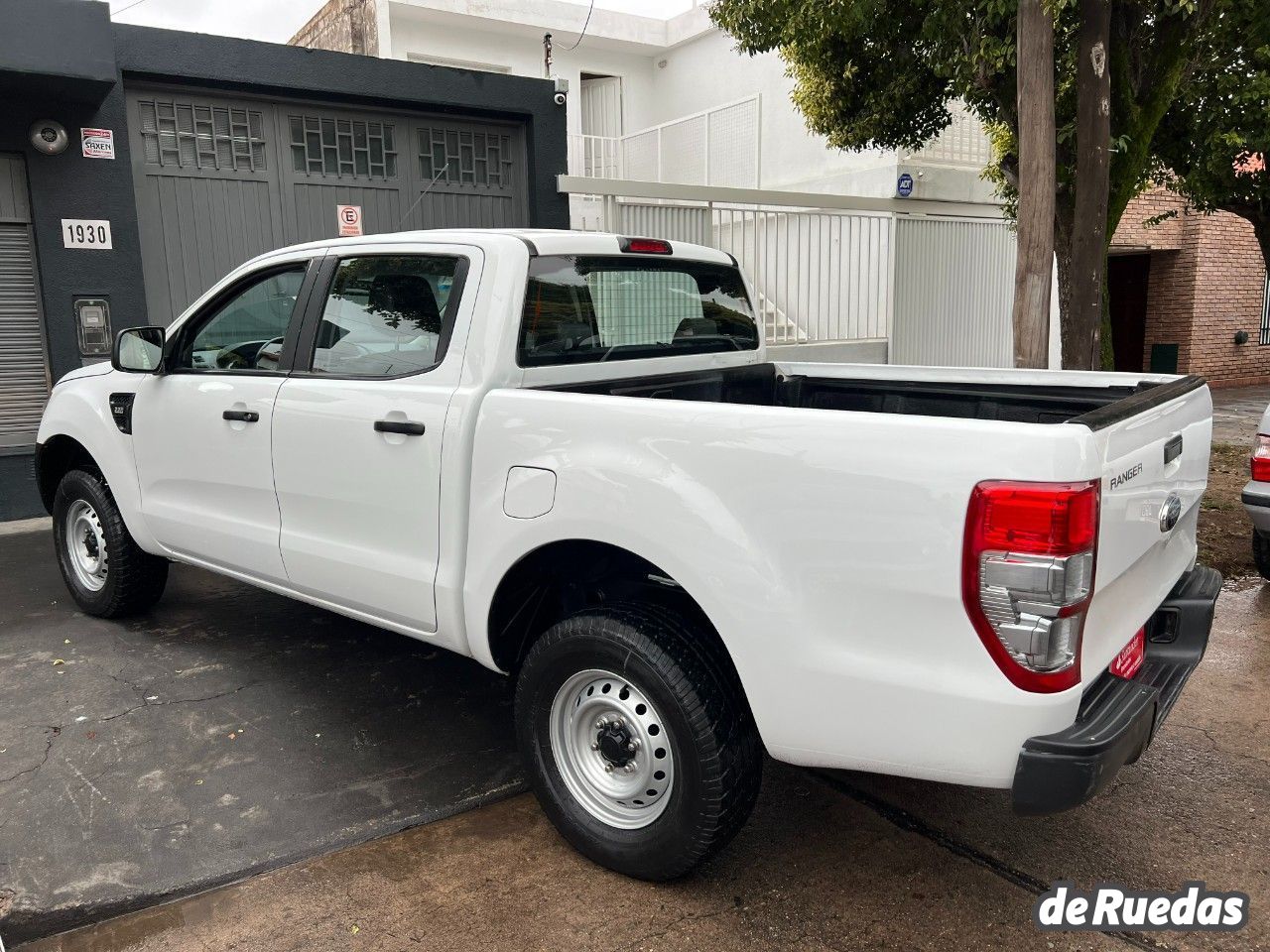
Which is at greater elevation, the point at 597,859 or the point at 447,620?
the point at 447,620

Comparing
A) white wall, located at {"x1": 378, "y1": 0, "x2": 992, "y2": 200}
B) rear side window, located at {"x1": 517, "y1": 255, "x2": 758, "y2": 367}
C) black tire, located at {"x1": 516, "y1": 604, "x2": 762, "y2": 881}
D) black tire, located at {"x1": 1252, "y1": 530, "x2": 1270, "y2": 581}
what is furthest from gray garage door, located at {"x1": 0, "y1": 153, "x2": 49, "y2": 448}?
black tire, located at {"x1": 1252, "y1": 530, "x2": 1270, "y2": 581}

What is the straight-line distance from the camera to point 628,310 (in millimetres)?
3840

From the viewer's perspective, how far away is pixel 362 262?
3.74 meters

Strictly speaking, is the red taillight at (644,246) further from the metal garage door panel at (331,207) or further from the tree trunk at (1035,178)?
the metal garage door panel at (331,207)

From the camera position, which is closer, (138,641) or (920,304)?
(138,641)

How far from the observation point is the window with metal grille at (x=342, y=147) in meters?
8.67

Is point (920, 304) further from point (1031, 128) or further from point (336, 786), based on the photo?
point (336, 786)

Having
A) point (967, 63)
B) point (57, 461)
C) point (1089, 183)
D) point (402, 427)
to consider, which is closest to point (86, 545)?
point (57, 461)

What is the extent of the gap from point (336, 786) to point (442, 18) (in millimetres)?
13614

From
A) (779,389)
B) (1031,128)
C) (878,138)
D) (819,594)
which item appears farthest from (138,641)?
(878,138)

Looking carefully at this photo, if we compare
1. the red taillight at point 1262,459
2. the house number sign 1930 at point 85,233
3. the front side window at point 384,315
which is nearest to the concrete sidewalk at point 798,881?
the front side window at point 384,315

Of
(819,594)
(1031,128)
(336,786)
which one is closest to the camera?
(819,594)

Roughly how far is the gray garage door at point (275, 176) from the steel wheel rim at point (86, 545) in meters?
3.52

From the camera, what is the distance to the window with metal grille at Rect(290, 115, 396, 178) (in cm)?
867
